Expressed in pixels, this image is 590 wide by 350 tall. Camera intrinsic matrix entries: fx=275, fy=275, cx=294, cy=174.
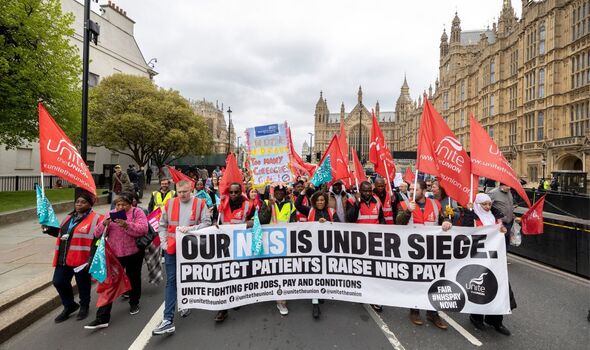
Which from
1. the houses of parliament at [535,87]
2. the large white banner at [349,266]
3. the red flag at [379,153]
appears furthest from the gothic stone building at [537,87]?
the large white banner at [349,266]

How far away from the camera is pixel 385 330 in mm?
3727

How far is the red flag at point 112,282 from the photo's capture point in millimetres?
3818

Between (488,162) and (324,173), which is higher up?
(488,162)

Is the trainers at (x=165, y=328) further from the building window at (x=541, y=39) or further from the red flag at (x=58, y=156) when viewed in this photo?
the building window at (x=541, y=39)

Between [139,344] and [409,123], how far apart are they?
85.9m

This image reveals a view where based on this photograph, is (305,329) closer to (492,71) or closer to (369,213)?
(369,213)

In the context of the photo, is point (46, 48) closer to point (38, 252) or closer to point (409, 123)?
point (38, 252)

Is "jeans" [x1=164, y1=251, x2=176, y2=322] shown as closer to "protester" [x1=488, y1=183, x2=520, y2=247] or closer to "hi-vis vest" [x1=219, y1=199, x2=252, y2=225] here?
"hi-vis vest" [x1=219, y1=199, x2=252, y2=225]

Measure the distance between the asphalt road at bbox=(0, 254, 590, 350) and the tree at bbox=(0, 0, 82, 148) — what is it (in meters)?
10.4

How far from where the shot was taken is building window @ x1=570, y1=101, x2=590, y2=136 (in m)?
23.3

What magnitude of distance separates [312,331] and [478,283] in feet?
7.92

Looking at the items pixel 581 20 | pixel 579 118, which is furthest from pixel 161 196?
pixel 581 20

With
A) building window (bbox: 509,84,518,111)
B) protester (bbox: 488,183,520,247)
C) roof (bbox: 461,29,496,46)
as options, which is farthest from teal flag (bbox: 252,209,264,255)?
roof (bbox: 461,29,496,46)

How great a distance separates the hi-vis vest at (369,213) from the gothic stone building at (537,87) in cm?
2733
